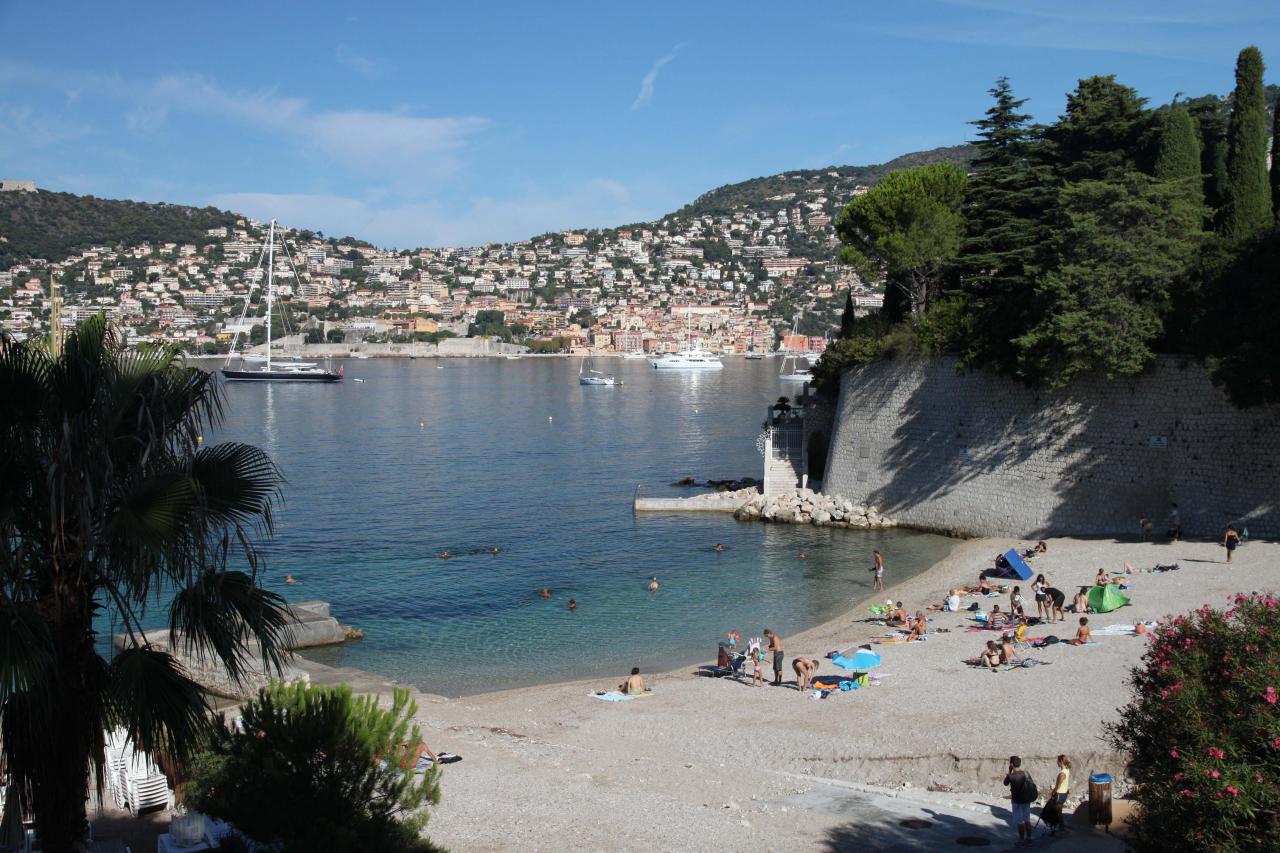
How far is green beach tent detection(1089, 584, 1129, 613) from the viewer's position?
18.1 metres

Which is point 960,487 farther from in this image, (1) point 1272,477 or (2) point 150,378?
(2) point 150,378

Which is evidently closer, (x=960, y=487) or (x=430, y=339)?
(x=960, y=487)

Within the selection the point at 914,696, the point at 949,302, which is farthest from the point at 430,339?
the point at 914,696

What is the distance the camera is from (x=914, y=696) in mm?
14695

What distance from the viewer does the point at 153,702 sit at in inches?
221

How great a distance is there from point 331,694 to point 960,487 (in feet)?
74.1

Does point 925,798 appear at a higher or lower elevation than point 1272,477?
lower

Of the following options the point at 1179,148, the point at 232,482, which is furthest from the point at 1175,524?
the point at 232,482

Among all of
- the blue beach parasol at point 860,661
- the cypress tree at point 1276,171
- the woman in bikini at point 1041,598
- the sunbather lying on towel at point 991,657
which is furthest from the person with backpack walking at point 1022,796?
the cypress tree at point 1276,171

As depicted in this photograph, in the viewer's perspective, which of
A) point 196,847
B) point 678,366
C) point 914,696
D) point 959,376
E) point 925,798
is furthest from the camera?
point 678,366

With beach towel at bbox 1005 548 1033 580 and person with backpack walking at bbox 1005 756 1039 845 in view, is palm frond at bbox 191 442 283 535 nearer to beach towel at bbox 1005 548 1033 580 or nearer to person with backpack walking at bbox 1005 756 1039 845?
person with backpack walking at bbox 1005 756 1039 845

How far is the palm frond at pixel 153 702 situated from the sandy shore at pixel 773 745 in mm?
4007

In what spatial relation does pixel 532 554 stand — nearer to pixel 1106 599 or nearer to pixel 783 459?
pixel 783 459

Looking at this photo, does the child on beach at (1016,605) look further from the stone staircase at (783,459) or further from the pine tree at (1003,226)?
the stone staircase at (783,459)
